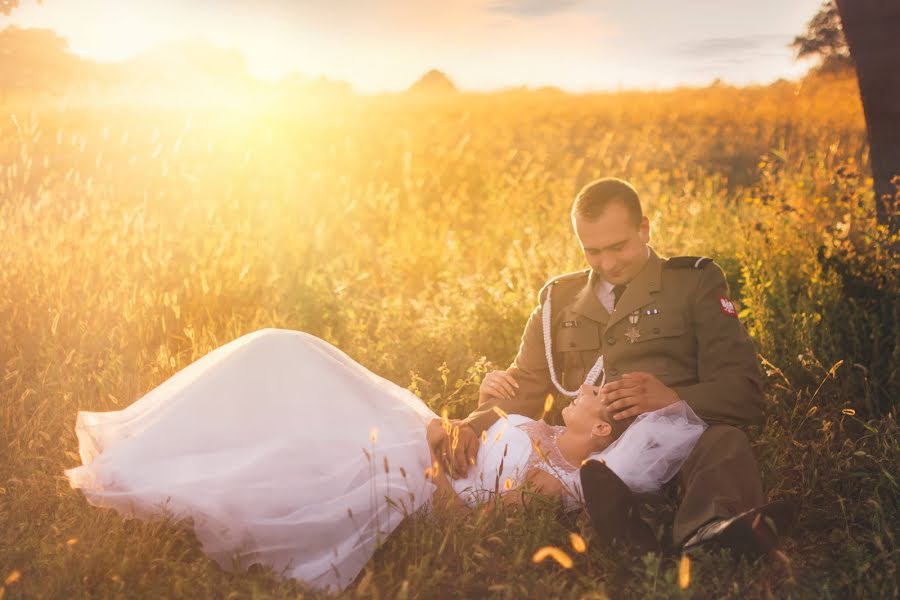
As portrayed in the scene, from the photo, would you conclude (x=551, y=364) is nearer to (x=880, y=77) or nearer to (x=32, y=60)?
(x=880, y=77)

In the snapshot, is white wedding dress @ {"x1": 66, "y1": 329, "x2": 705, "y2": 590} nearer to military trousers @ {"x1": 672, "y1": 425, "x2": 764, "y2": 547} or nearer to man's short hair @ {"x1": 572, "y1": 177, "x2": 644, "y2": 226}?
military trousers @ {"x1": 672, "y1": 425, "x2": 764, "y2": 547}

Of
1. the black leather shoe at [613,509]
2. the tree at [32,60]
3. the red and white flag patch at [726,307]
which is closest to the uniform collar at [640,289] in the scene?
the red and white flag patch at [726,307]

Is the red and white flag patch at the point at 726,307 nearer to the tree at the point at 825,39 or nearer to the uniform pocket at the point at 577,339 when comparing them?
the uniform pocket at the point at 577,339

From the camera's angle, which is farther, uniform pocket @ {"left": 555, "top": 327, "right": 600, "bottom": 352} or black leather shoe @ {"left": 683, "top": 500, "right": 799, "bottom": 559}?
uniform pocket @ {"left": 555, "top": 327, "right": 600, "bottom": 352}

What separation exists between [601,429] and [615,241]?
2.84 feet

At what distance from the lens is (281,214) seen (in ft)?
24.9

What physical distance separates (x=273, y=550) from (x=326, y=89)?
72.9 ft

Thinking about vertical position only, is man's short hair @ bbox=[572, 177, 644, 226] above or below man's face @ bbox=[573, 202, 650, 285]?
above

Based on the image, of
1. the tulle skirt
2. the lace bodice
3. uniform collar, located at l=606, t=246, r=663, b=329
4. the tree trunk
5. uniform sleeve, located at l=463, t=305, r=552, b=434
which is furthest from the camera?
the tree trunk

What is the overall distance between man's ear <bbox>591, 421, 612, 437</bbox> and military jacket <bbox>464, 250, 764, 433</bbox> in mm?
393

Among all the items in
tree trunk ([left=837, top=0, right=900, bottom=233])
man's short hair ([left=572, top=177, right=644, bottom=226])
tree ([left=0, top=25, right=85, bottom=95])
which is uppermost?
tree ([left=0, top=25, right=85, bottom=95])

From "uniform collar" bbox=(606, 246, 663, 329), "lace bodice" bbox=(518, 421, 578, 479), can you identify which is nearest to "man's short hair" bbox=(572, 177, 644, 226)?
"uniform collar" bbox=(606, 246, 663, 329)

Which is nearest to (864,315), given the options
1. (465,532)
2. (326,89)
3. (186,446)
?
(465,532)

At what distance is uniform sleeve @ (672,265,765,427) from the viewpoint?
3.45m
